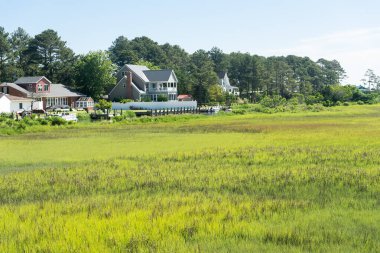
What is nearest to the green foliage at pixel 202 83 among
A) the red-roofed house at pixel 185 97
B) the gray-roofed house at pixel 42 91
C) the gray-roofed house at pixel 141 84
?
the red-roofed house at pixel 185 97

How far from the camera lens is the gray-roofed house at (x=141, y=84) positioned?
8831cm

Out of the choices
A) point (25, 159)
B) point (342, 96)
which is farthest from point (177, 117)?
point (342, 96)

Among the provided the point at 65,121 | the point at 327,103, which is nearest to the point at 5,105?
the point at 65,121

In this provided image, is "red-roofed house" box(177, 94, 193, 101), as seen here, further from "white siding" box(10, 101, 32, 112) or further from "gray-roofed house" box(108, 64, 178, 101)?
"white siding" box(10, 101, 32, 112)

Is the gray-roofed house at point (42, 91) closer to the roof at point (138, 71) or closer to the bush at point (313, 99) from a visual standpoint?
the roof at point (138, 71)

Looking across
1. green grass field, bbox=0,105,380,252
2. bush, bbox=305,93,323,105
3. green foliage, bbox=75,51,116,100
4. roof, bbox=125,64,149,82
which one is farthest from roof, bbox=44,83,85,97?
green grass field, bbox=0,105,380,252

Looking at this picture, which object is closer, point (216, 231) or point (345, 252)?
point (345, 252)

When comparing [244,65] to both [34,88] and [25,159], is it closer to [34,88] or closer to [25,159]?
[34,88]

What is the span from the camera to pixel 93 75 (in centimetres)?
8581

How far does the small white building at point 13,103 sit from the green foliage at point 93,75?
16.9m

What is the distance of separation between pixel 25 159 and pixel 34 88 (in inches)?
2202

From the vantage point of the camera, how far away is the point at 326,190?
13.7 metres

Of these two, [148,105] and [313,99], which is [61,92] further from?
[313,99]

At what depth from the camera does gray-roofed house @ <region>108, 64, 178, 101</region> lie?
8831 centimetres
